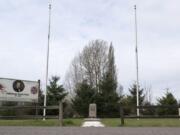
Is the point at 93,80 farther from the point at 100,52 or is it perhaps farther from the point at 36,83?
the point at 36,83

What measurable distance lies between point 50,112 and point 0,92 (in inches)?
500

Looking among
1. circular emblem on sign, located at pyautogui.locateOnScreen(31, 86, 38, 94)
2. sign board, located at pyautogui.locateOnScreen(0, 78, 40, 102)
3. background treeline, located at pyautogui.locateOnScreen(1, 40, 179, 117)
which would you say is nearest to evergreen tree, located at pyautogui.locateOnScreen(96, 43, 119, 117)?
background treeline, located at pyautogui.locateOnScreen(1, 40, 179, 117)

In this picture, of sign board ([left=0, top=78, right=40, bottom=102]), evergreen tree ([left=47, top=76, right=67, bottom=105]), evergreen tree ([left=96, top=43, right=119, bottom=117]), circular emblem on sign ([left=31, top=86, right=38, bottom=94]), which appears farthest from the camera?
evergreen tree ([left=47, top=76, right=67, bottom=105])

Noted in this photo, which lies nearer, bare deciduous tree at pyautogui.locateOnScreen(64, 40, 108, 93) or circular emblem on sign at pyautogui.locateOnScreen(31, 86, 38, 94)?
circular emblem on sign at pyautogui.locateOnScreen(31, 86, 38, 94)

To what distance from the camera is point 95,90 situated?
138ft

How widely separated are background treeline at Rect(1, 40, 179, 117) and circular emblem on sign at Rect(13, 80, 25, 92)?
5.03 meters

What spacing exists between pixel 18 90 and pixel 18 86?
35 cm

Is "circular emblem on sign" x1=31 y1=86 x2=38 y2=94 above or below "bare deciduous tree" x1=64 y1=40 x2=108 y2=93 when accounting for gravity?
below

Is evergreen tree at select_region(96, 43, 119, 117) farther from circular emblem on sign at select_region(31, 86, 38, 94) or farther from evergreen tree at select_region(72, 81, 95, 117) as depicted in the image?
circular emblem on sign at select_region(31, 86, 38, 94)

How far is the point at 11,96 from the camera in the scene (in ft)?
89.7

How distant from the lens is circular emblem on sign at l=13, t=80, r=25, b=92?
27875mm

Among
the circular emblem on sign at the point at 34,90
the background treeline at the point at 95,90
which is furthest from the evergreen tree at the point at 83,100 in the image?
the circular emblem on sign at the point at 34,90

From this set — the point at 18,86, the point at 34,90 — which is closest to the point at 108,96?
the point at 34,90

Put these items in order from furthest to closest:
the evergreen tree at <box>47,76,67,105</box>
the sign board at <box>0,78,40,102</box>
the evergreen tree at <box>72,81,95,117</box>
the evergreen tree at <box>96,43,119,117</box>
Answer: the evergreen tree at <box>47,76,67,105</box>, the evergreen tree at <box>96,43,119,117</box>, the evergreen tree at <box>72,81,95,117</box>, the sign board at <box>0,78,40,102</box>
